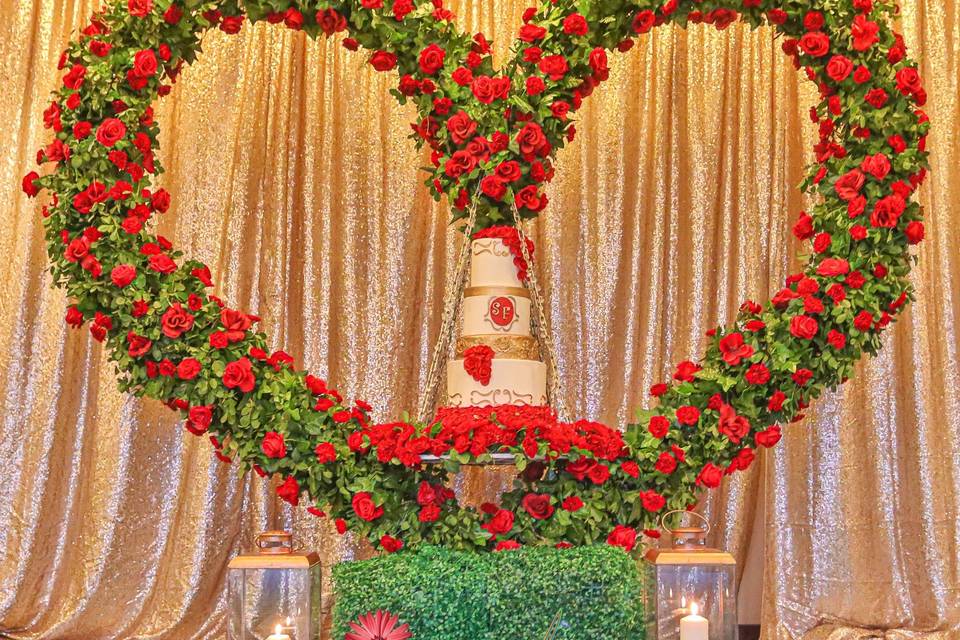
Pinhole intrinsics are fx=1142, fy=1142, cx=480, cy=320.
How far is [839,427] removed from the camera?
3525 mm

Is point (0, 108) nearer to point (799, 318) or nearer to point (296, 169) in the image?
point (296, 169)

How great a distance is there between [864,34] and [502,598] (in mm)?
1838

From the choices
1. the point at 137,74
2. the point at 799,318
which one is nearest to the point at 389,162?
the point at 137,74

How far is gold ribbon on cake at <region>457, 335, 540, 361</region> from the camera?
280cm

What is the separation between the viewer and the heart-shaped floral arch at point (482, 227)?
2.74 meters

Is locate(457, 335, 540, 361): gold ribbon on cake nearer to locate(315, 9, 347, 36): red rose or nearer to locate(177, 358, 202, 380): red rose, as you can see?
locate(177, 358, 202, 380): red rose

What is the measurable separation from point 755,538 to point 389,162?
167cm

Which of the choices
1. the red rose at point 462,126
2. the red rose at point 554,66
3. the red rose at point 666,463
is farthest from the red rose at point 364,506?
the red rose at point 554,66

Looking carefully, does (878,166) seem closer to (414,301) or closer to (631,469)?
(631,469)

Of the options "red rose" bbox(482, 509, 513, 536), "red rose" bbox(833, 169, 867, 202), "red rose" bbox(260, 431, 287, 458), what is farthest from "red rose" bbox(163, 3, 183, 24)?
"red rose" bbox(833, 169, 867, 202)

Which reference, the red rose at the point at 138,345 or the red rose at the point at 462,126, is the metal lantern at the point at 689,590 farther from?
the red rose at the point at 138,345

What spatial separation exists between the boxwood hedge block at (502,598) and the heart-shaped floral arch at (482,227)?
923 mm

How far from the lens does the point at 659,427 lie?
2750 mm

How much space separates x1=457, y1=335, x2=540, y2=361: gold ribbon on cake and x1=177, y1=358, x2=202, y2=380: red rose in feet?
2.10
